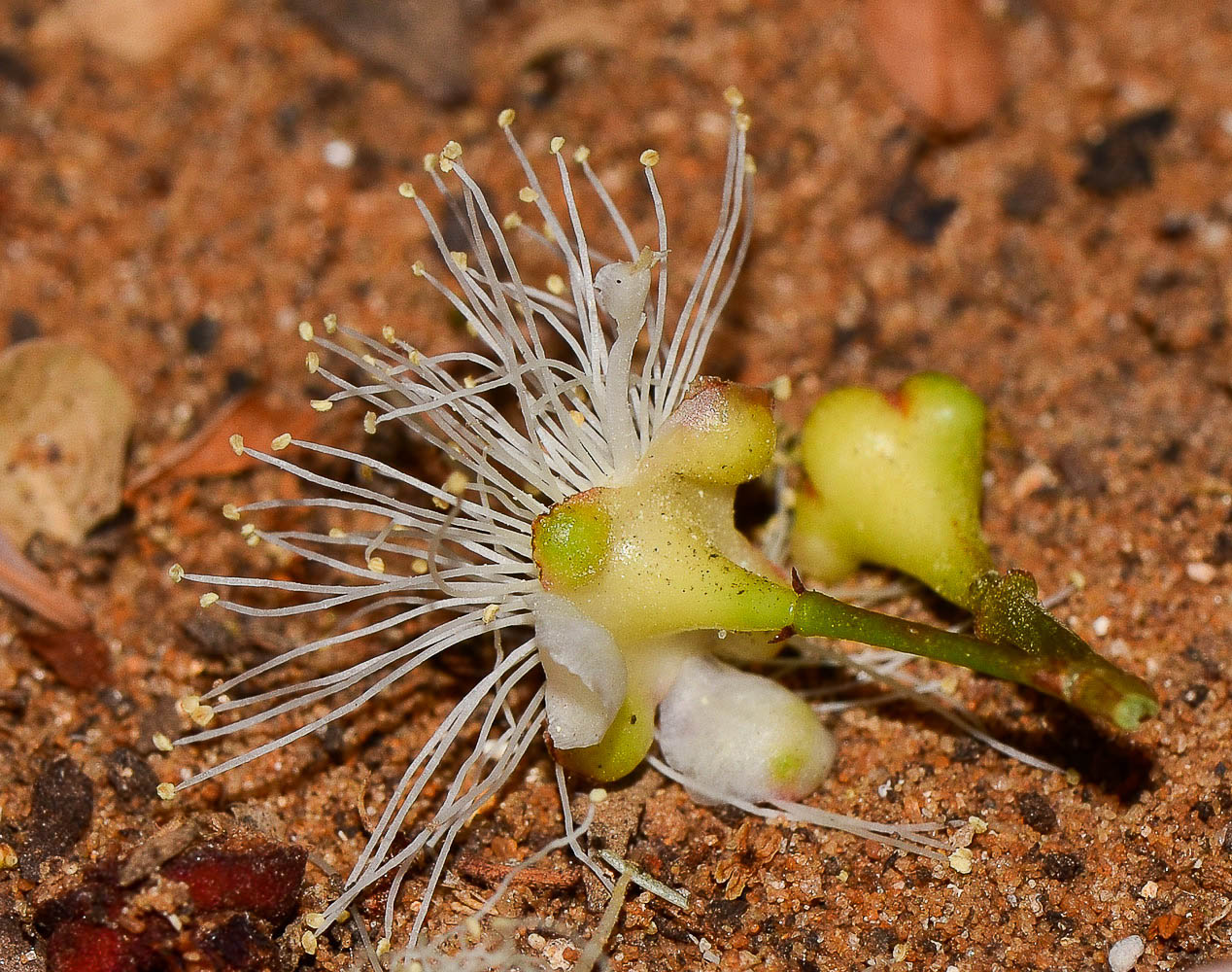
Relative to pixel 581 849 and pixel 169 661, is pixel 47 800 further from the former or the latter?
pixel 581 849

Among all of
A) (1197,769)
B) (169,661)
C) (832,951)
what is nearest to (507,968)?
(832,951)

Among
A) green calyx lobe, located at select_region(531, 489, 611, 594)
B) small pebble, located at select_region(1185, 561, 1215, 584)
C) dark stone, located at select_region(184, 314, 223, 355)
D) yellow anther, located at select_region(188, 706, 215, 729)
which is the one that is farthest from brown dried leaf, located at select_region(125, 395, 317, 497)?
small pebble, located at select_region(1185, 561, 1215, 584)

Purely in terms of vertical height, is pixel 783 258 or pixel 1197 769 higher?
pixel 783 258

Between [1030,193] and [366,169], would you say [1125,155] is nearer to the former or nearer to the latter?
[1030,193]

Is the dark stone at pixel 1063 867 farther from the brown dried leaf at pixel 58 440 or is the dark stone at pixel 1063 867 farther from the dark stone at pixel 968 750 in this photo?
the brown dried leaf at pixel 58 440

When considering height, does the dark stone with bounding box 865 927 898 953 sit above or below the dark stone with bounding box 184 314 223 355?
below

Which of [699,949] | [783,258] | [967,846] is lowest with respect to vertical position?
[699,949]

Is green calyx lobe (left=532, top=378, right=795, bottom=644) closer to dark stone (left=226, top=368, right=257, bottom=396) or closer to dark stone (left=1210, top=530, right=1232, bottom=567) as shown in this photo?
dark stone (left=1210, top=530, right=1232, bottom=567)
